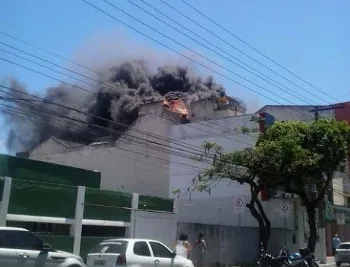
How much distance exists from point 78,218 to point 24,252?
276 inches

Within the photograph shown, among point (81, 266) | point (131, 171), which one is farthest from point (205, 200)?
point (81, 266)

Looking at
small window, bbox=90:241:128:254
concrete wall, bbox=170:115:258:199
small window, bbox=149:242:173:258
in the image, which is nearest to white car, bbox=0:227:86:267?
Answer: small window, bbox=90:241:128:254

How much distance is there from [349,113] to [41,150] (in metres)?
27.8

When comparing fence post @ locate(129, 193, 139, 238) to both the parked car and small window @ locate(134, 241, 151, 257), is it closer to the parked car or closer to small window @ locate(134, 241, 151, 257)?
small window @ locate(134, 241, 151, 257)

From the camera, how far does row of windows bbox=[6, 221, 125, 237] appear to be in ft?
56.3

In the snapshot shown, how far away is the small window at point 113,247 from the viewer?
44.4 ft

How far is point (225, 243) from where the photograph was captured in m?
25.4

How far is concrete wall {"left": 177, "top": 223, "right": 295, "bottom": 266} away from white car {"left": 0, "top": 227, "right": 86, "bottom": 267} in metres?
11.3

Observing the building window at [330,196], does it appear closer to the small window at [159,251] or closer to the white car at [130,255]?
the small window at [159,251]

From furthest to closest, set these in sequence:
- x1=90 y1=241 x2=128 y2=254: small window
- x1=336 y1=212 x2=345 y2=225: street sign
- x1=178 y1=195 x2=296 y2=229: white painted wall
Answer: x1=336 y1=212 x2=345 y2=225: street sign → x1=178 y1=195 x2=296 y2=229: white painted wall → x1=90 y1=241 x2=128 y2=254: small window

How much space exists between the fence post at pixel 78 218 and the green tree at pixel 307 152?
447 inches

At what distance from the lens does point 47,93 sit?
58781mm

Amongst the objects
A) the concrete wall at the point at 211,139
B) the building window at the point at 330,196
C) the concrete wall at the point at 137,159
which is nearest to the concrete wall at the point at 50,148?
the concrete wall at the point at 137,159

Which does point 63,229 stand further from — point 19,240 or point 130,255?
point 19,240
